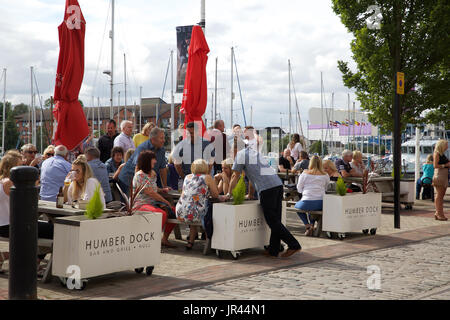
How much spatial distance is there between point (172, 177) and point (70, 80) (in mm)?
2823

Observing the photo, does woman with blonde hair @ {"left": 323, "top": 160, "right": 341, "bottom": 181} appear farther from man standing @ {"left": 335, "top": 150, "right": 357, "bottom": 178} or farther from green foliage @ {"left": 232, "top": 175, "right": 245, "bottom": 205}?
green foliage @ {"left": 232, "top": 175, "right": 245, "bottom": 205}

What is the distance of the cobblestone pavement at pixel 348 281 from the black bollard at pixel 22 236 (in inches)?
63.3

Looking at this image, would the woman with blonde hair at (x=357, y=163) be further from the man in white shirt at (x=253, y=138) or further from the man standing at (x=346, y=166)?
the man in white shirt at (x=253, y=138)

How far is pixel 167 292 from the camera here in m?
6.44

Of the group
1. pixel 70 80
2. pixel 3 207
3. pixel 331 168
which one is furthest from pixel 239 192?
pixel 331 168

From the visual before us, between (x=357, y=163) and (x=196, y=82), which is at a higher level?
(x=196, y=82)

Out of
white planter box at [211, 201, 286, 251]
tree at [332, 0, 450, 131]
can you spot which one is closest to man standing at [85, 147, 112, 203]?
white planter box at [211, 201, 286, 251]

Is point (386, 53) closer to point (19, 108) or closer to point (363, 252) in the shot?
point (363, 252)

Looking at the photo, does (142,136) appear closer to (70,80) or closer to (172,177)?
(172,177)

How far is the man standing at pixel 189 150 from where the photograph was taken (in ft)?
37.3

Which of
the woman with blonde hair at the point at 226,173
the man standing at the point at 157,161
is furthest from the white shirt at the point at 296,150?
the man standing at the point at 157,161

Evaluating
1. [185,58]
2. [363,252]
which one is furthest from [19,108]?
[363,252]

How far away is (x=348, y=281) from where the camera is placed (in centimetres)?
718
